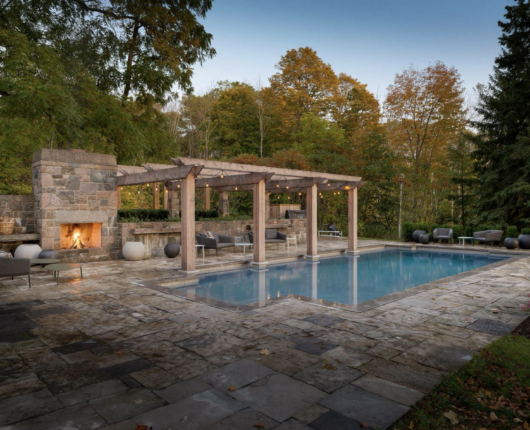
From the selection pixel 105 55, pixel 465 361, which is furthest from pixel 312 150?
pixel 465 361

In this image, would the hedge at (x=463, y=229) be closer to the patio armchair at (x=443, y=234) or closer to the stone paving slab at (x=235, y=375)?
the patio armchair at (x=443, y=234)

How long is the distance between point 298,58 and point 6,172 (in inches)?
709

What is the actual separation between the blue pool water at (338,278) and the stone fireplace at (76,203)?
3.94 metres

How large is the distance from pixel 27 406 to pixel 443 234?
1577cm

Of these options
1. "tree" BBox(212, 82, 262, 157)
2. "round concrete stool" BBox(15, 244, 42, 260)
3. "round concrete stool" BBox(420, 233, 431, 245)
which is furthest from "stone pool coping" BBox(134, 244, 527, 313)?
"tree" BBox(212, 82, 262, 157)

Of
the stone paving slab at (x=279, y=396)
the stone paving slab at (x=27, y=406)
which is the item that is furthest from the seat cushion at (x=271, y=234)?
the stone paving slab at (x=27, y=406)

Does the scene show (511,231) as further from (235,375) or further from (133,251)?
(235,375)

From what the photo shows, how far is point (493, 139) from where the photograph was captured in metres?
16.7

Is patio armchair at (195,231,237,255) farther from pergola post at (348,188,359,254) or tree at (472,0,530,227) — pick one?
tree at (472,0,530,227)

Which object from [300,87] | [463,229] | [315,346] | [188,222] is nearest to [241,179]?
[188,222]

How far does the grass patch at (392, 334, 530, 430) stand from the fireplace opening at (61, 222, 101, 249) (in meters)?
9.94

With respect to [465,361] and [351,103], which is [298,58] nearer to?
[351,103]

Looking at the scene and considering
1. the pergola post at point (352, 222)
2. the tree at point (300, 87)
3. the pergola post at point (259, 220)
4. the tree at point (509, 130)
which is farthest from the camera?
the tree at point (300, 87)

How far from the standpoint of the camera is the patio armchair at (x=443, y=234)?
49.5ft
